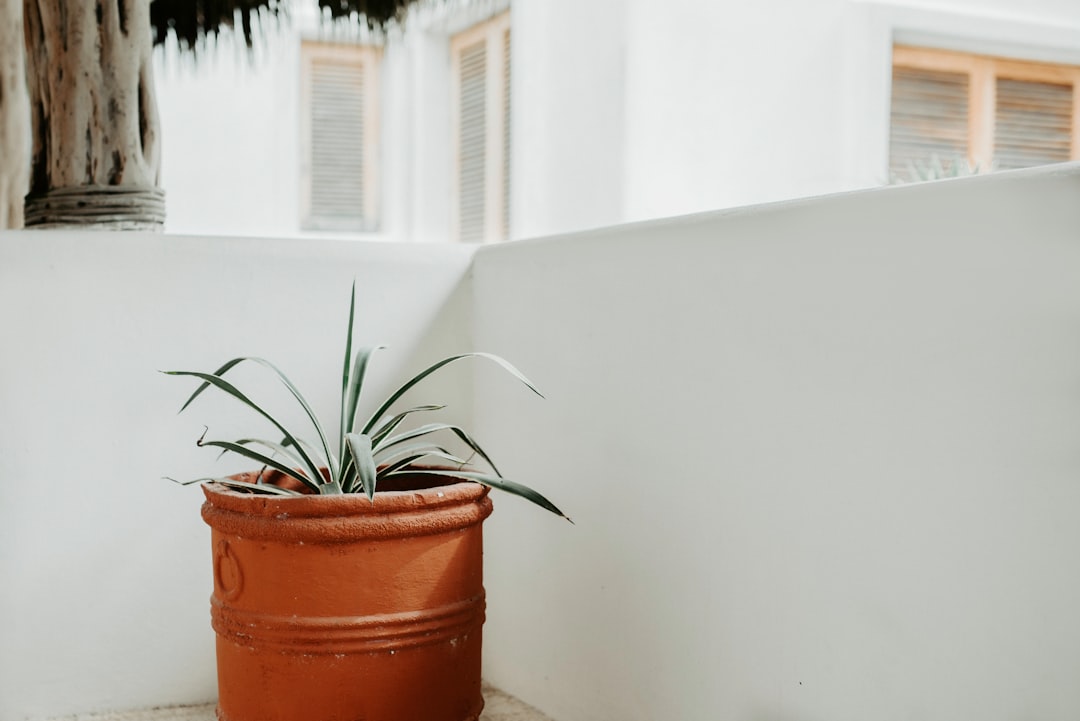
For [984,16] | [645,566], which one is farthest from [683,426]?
[984,16]

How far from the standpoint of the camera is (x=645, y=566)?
1.56m

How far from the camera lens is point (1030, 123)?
529 centimetres

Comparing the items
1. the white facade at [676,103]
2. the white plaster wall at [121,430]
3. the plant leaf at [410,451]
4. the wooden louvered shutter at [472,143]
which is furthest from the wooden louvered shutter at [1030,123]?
the plant leaf at [410,451]

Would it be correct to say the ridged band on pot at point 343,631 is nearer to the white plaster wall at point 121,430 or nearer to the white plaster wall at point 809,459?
the white plaster wall at point 809,459

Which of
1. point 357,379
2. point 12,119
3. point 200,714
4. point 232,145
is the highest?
point 232,145

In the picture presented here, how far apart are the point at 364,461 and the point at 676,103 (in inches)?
145

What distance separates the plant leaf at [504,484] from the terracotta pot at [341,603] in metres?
0.04

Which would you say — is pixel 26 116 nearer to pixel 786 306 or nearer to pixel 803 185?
A: pixel 786 306

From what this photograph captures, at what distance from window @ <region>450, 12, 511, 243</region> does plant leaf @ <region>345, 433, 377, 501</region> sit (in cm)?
422

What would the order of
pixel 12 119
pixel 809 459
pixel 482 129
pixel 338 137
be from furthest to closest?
pixel 338 137, pixel 482 129, pixel 12 119, pixel 809 459

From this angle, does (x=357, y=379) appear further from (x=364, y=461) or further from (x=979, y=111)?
(x=979, y=111)

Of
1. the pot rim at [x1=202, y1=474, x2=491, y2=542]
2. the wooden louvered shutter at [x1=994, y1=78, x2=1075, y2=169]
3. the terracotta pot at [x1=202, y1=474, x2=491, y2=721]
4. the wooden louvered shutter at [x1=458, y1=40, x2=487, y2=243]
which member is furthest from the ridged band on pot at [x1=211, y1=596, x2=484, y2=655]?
the wooden louvered shutter at [x1=994, y1=78, x2=1075, y2=169]

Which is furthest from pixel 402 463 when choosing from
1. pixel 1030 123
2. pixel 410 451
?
pixel 1030 123

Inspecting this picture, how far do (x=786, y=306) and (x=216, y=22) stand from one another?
2213 millimetres
